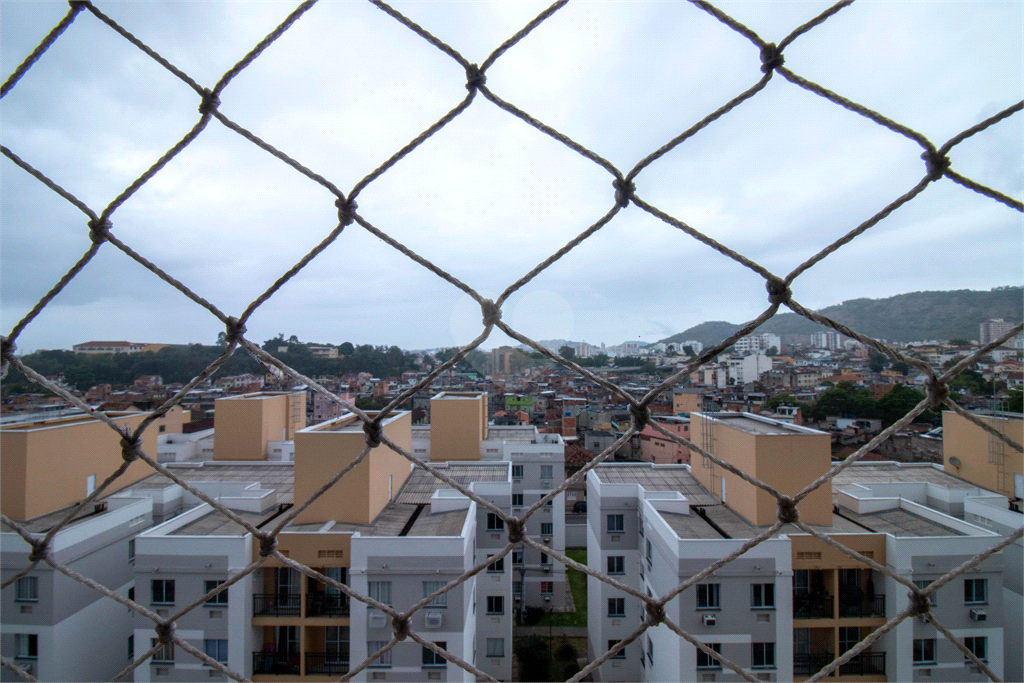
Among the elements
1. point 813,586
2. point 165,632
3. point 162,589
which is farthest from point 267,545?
point 813,586

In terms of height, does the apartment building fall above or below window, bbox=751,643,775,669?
above

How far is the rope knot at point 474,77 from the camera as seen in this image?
0.67 metres

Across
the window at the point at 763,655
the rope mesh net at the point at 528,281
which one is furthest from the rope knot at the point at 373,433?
the window at the point at 763,655

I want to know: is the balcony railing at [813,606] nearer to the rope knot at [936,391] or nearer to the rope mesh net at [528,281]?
the rope mesh net at [528,281]

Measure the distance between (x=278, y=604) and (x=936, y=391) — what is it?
3.91 metres

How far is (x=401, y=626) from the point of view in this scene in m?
0.69

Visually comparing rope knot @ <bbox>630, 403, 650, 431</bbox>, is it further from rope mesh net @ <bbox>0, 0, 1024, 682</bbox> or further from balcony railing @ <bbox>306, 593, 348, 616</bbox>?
balcony railing @ <bbox>306, 593, 348, 616</bbox>

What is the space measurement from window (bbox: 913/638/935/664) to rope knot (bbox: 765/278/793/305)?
393 cm

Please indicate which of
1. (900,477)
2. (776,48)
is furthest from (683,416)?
(776,48)

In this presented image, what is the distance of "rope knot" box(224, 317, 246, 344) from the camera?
688 millimetres

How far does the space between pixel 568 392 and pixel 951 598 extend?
4.65 m

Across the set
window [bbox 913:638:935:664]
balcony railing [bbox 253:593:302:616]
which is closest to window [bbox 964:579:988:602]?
window [bbox 913:638:935:664]

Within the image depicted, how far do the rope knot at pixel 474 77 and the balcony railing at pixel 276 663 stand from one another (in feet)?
12.9

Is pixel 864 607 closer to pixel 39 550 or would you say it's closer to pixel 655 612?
pixel 655 612
